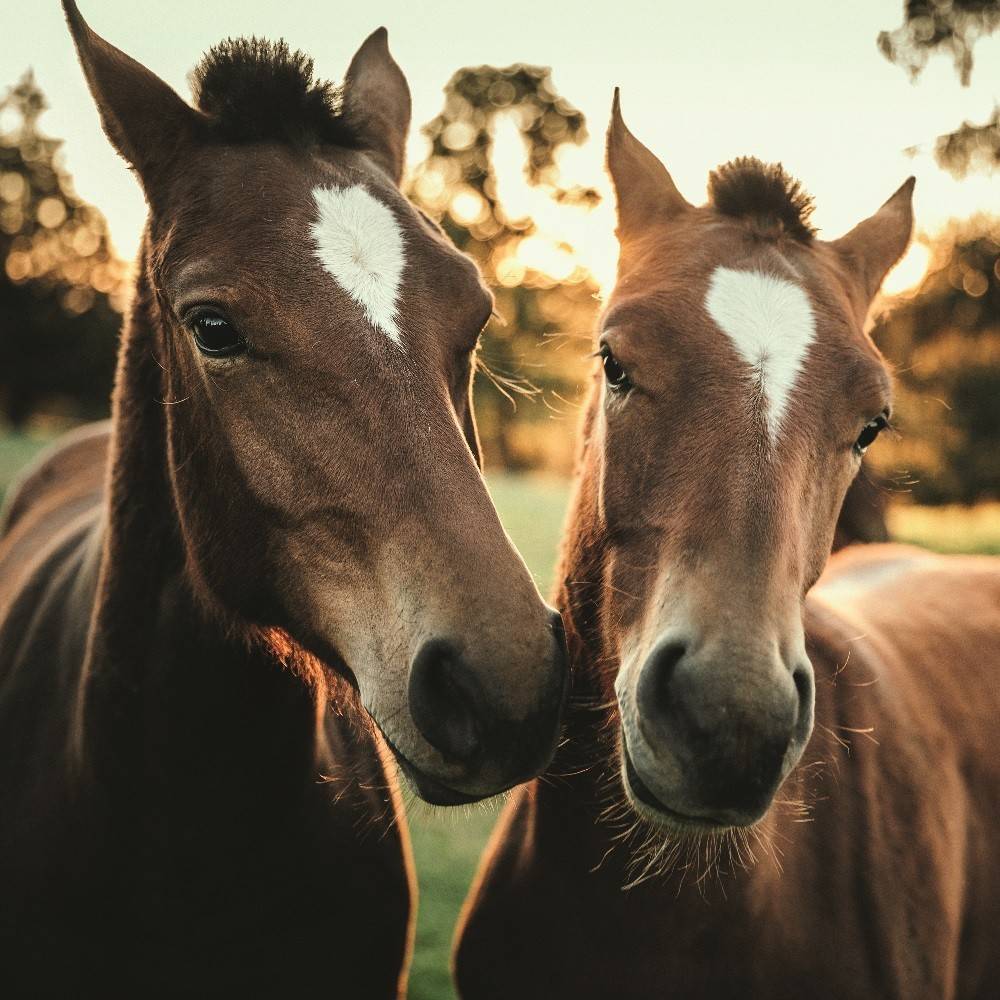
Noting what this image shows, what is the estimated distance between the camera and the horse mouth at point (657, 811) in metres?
2.33

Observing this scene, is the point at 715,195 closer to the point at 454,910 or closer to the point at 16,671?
the point at 16,671

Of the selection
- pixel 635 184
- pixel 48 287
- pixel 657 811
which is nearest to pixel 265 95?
pixel 635 184

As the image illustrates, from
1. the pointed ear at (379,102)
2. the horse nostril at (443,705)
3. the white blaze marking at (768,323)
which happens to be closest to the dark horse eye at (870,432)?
the white blaze marking at (768,323)

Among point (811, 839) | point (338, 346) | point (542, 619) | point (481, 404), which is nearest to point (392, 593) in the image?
point (542, 619)

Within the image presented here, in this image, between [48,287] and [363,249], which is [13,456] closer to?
[48,287]

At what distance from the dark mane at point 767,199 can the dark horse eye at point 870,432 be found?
703 mm

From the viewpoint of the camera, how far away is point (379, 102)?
3338mm

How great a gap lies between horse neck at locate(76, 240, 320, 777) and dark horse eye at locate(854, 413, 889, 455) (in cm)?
182

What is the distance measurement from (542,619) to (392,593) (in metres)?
0.35

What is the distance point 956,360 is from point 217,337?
24192 mm

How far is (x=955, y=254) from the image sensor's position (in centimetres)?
1936

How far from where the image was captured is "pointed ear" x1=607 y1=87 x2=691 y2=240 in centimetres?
341

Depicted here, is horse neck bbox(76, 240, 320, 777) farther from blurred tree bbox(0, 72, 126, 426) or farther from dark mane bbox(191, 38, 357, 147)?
blurred tree bbox(0, 72, 126, 426)

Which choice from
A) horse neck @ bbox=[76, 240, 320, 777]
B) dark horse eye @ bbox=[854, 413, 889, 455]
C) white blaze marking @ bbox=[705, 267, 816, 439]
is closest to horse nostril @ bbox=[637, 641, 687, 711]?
white blaze marking @ bbox=[705, 267, 816, 439]
